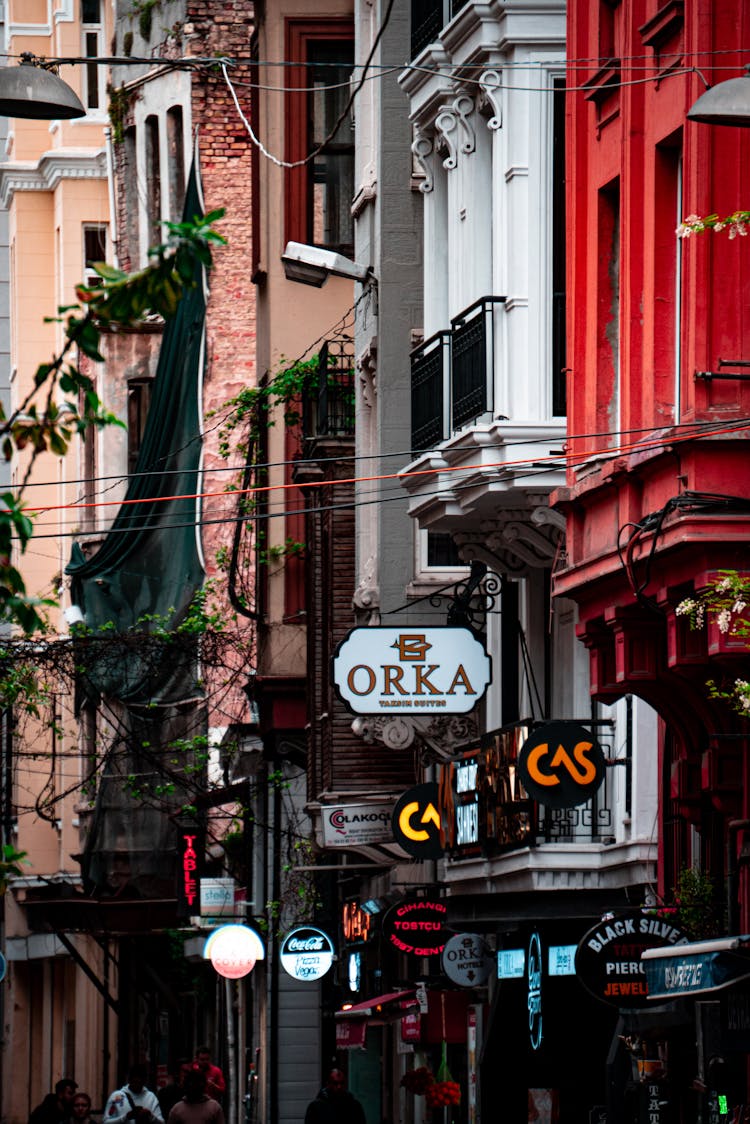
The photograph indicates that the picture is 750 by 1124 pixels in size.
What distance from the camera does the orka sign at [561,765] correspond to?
2191cm

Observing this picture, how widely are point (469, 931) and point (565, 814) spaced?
367cm

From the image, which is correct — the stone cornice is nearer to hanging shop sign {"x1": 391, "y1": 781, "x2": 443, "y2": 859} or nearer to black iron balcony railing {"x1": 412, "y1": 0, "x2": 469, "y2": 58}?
black iron balcony railing {"x1": 412, "y1": 0, "x2": 469, "y2": 58}

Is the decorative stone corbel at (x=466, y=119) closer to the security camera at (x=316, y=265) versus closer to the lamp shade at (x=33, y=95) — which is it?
the security camera at (x=316, y=265)

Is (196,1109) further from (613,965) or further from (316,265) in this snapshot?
(316,265)

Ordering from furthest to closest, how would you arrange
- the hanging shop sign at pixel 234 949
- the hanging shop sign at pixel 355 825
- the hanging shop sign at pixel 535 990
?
the hanging shop sign at pixel 234 949 → the hanging shop sign at pixel 355 825 → the hanging shop sign at pixel 535 990

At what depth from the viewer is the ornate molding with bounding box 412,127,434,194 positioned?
86.4ft

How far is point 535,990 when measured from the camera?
80.9ft

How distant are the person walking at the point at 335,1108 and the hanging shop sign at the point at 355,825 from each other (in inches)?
136

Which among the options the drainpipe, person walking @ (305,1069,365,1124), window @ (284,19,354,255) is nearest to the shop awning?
the drainpipe

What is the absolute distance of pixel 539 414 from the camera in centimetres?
2273

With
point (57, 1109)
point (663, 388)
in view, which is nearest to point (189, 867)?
point (57, 1109)

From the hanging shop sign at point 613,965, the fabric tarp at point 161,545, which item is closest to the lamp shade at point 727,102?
the hanging shop sign at point 613,965

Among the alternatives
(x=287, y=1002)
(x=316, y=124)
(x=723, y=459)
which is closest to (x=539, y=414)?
(x=723, y=459)

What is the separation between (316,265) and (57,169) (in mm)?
31421
